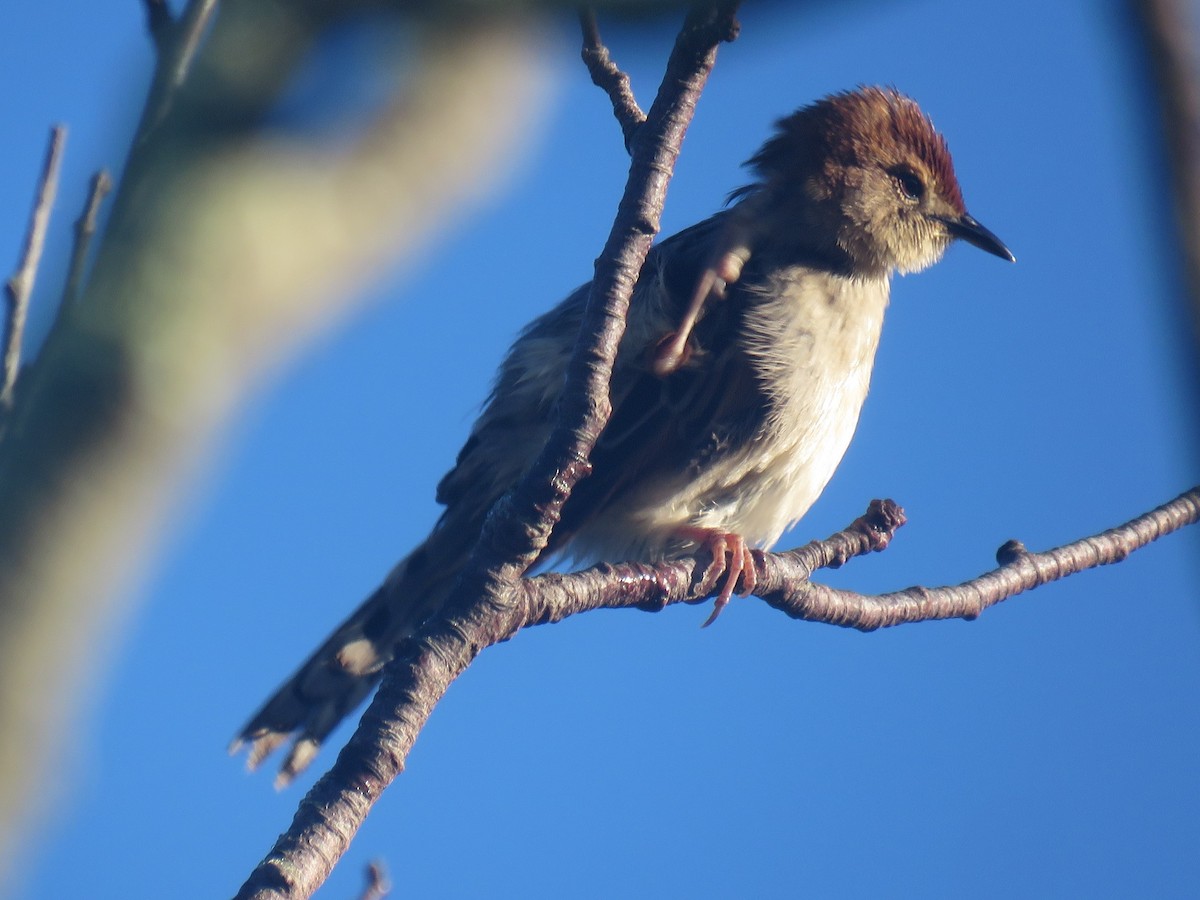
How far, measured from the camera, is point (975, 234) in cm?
601

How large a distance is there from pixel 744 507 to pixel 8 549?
391cm

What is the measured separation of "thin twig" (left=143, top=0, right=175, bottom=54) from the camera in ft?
7.22

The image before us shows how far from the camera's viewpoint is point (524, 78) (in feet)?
8.80

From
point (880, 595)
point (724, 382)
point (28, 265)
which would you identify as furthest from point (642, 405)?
point (28, 265)

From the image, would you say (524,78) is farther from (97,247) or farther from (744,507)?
(744,507)

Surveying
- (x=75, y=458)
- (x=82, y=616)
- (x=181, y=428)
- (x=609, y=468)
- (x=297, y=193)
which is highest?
(x=609, y=468)

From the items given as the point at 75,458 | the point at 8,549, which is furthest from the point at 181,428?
the point at 8,549

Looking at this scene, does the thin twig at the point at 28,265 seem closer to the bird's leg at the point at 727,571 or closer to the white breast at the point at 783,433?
the bird's leg at the point at 727,571

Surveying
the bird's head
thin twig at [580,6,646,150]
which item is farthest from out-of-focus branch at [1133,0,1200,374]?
the bird's head

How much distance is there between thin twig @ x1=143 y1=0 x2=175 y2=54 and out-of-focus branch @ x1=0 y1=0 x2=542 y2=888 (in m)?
0.03

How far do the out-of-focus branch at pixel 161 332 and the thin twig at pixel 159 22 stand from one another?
3cm

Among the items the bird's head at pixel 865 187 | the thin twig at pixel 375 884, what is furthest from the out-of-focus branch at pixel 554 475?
the bird's head at pixel 865 187

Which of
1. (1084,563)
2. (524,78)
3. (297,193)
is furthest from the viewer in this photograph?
(1084,563)

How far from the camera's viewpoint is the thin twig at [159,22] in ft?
7.22
